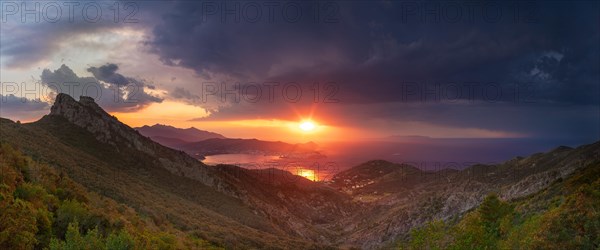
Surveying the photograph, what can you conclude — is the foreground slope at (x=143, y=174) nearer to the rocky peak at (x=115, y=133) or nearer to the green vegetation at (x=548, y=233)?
the rocky peak at (x=115, y=133)

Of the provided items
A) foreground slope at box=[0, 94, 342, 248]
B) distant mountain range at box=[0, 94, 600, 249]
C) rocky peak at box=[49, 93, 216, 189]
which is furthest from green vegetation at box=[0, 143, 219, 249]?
rocky peak at box=[49, 93, 216, 189]

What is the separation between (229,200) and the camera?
97.1 meters

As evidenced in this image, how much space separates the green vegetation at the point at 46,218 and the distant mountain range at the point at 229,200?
0.28 feet

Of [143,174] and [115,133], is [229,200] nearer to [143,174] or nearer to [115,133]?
[143,174]

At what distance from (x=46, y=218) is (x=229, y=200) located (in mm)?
82081

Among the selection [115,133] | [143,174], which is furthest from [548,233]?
[115,133]

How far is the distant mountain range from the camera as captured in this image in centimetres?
2208

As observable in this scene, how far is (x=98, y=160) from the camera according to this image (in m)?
69.4

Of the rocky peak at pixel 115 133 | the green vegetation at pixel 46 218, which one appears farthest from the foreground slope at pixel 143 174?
the green vegetation at pixel 46 218

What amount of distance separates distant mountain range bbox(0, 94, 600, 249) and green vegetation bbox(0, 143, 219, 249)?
9cm

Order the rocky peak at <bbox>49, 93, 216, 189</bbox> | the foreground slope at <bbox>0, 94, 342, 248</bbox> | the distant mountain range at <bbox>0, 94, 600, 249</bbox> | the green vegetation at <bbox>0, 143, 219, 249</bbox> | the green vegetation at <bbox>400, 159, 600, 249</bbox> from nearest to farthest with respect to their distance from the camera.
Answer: the green vegetation at <bbox>0, 143, 219, 249</bbox>
the distant mountain range at <bbox>0, 94, 600, 249</bbox>
the green vegetation at <bbox>400, 159, 600, 249</bbox>
the foreground slope at <bbox>0, 94, 342, 248</bbox>
the rocky peak at <bbox>49, 93, 216, 189</bbox>

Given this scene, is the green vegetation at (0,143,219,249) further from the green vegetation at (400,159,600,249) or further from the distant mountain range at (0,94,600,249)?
the green vegetation at (400,159,600,249)

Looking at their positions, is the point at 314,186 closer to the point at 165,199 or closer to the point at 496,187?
the point at 496,187

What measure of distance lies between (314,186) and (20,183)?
16532cm
